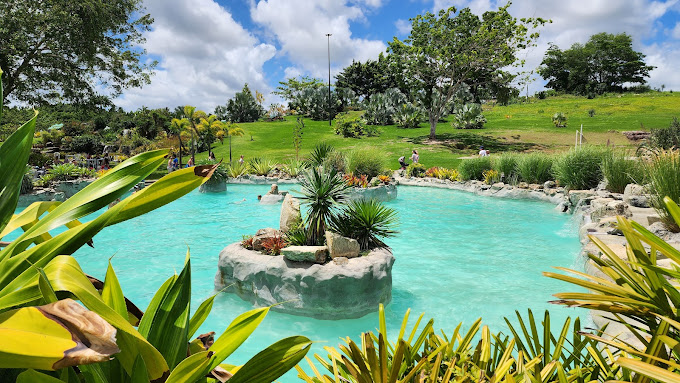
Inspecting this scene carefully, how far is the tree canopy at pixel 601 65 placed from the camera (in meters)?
62.9

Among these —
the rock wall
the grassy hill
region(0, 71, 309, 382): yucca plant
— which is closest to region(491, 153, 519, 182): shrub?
the grassy hill

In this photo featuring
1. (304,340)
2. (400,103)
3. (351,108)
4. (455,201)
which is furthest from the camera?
(351,108)

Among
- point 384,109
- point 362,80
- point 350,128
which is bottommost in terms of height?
point 350,128

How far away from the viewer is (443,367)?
58.6 inches

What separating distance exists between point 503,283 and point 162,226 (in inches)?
354

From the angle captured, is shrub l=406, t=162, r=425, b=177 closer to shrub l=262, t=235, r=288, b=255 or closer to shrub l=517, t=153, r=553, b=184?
shrub l=517, t=153, r=553, b=184

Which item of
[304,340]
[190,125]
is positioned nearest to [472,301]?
[304,340]

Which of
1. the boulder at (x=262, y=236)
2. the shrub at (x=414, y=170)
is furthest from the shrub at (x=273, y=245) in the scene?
the shrub at (x=414, y=170)

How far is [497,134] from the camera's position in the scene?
1405 inches

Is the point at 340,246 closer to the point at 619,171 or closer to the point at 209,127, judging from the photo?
the point at 619,171

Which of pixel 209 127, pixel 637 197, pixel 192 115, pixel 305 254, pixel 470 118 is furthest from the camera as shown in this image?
pixel 470 118

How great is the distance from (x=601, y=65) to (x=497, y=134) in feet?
140

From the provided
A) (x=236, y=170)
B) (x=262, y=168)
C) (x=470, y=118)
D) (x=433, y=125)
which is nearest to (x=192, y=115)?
(x=236, y=170)

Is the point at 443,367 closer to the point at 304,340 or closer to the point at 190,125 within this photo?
the point at 304,340
